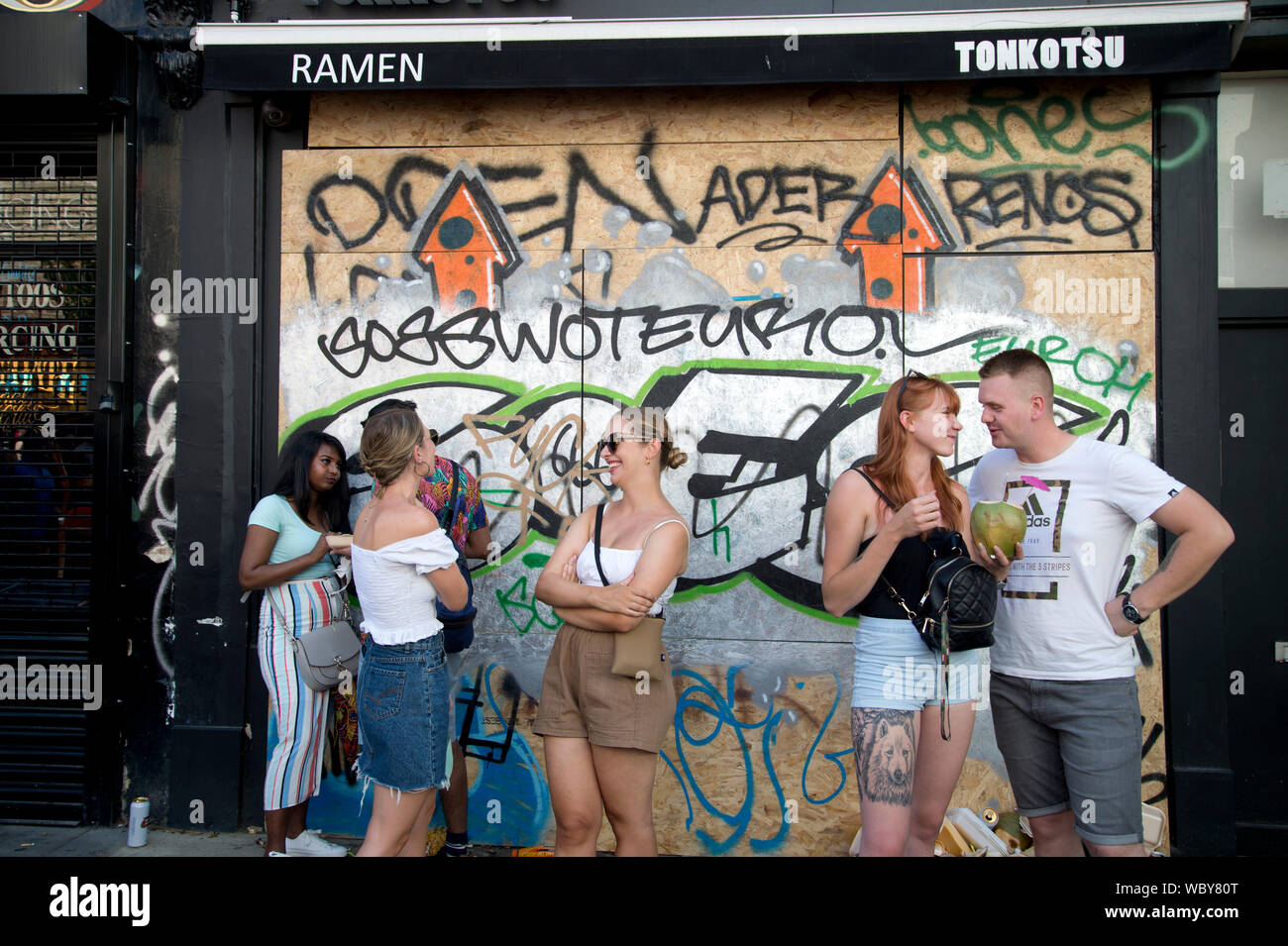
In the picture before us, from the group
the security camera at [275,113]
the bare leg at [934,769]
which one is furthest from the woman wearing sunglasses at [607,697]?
the security camera at [275,113]

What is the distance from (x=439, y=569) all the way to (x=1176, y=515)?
2.43 metres

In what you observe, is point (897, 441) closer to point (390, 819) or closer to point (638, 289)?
point (638, 289)

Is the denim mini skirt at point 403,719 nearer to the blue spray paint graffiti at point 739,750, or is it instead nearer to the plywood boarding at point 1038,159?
the blue spray paint graffiti at point 739,750

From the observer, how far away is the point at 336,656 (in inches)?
156

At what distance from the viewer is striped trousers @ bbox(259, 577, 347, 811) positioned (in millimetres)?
4109

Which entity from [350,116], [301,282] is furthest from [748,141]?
[301,282]

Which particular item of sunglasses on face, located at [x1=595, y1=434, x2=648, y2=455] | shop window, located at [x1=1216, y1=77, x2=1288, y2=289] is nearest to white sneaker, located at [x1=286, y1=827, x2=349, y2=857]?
sunglasses on face, located at [x1=595, y1=434, x2=648, y2=455]

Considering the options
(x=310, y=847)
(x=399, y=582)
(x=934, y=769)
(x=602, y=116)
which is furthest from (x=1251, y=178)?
(x=310, y=847)

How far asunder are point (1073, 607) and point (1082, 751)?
459 millimetres

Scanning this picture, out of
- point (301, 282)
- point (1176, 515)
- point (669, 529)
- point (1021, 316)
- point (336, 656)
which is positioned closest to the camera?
point (1176, 515)

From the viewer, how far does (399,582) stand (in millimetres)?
3195

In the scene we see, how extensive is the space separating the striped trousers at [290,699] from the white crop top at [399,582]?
42.6 inches

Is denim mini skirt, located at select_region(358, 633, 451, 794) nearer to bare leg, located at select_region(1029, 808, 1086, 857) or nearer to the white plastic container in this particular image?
bare leg, located at select_region(1029, 808, 1086, 857)

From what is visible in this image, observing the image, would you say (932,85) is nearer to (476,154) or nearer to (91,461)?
(476,154)
